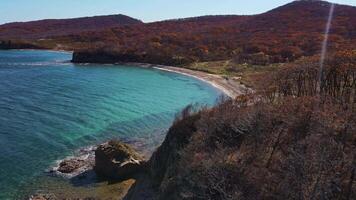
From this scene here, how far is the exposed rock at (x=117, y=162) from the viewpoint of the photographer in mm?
34375

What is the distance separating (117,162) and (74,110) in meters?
24.6

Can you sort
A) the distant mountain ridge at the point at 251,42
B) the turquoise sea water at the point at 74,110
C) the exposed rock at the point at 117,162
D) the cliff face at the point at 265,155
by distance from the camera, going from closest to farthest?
the cliff face at the point at 265,155 → the exposed rock at the point at 117,162 → the turquoise sea water at the point at 74,110 → the distant mountain ridge at the point at 251,42

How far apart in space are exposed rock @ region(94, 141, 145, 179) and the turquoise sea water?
4782 millimetres

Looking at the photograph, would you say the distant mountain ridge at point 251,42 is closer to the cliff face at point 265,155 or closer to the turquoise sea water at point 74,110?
the turquoise sea water at point 74,110

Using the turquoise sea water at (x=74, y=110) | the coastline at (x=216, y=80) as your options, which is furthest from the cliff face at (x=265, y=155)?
the coastline at (x=216, y=80)

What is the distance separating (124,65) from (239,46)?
3062 cm

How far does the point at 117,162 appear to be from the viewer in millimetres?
34844

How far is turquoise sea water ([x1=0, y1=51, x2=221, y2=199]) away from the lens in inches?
1516

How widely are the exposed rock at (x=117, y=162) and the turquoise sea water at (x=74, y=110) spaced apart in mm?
4782

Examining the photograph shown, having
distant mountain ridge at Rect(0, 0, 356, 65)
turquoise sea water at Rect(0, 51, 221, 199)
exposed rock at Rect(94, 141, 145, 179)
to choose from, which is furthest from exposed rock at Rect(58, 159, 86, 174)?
distant mountain ridge at Rect(0, 0, 356, 65)

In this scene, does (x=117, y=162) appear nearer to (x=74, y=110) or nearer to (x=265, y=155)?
(x=265, y=155)

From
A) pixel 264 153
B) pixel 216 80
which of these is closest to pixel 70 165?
pixel 264 153

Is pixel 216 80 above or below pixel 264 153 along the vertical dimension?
below

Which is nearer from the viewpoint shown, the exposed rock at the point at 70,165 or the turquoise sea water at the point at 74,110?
the exposed rock at the point at 70,165
